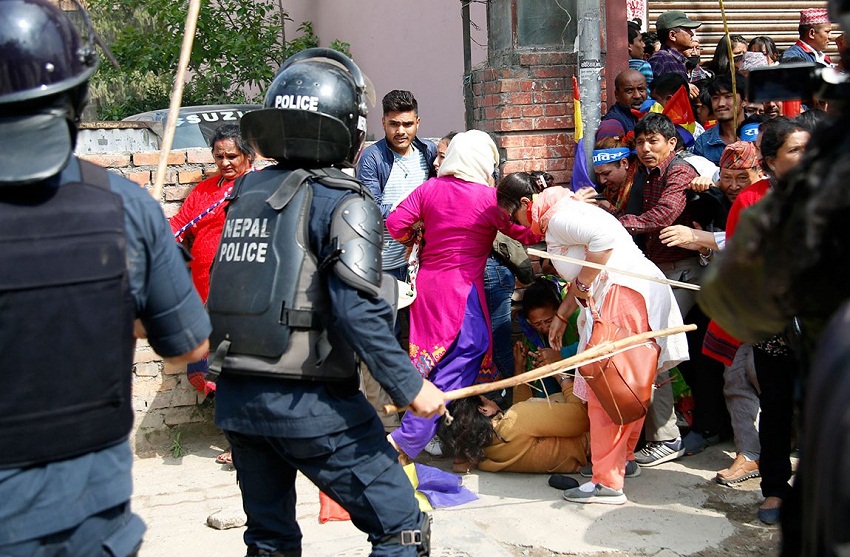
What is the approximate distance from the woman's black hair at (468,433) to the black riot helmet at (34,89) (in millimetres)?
3223

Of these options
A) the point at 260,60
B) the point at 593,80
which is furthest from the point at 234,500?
the point at 260,60

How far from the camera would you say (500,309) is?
18.0 ft

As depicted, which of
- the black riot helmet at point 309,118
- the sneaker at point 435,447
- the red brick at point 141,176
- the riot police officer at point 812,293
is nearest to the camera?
the riot police officer at point 812,293

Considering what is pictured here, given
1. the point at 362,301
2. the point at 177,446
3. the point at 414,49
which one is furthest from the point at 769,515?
the point at 414,49

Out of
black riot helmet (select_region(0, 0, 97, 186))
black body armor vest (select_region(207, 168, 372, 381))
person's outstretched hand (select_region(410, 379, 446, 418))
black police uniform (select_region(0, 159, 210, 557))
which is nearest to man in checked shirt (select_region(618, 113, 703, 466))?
person's outstretched hand (select_region(410, 379, 446, 418))

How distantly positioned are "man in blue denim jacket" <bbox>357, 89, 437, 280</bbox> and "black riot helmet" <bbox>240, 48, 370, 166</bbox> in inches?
92.6

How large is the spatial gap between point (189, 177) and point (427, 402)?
3.14 metres

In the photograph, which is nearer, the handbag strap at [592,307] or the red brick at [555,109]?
the handbag strap at [592,307]

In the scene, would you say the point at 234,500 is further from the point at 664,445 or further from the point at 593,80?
the point at 593,80

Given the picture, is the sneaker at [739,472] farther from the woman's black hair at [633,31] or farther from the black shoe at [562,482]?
the woman's black hair at [633,31]

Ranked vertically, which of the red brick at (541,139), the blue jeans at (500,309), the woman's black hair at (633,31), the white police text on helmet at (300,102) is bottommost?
the blue jeans at (500,309)

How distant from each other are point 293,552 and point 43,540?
117 cm

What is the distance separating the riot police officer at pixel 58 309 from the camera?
82.2 inches

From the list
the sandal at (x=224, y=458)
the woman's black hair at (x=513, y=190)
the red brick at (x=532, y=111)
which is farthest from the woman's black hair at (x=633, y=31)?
the sandal at (x=224, y=458)
